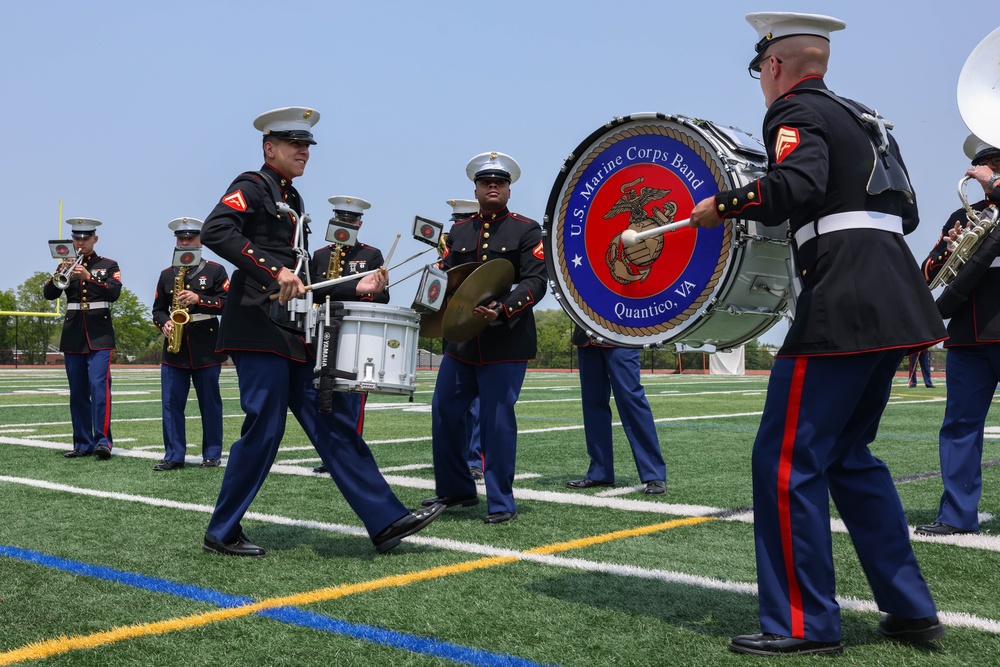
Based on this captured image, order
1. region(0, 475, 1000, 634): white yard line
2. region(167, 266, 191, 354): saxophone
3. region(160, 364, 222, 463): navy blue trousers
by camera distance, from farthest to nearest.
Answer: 1. region(167, 266, 191, 354): saxophone
2. region(160, 364, 222, 463): navy blue trousers
3. region(0, 475, 1000, 634): white yard line

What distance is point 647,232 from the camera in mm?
3518

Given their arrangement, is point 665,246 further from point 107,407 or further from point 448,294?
point 107,407

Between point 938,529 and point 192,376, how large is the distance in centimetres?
638

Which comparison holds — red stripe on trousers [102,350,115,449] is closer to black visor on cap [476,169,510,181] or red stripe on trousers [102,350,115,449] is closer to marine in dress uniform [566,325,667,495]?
marine in dress uniform [566,325,667,495]

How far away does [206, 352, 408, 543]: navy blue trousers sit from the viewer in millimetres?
4848

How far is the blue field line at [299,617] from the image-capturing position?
10.6ft

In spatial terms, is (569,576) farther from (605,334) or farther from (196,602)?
(196,602)

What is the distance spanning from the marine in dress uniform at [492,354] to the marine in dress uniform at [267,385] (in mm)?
930

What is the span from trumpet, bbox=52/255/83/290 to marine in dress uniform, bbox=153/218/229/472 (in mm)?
854

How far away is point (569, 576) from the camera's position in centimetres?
436

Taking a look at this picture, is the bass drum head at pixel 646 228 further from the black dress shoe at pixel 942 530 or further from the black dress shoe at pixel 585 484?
the black dress shoe at pixel 585 484

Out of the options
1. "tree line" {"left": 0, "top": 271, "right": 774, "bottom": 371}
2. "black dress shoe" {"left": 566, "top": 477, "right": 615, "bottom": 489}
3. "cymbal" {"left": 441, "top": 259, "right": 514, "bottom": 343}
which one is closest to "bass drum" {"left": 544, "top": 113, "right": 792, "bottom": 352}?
"cymbal" {"left": 441, "top": 259, "right": 514, "bottom": 343}

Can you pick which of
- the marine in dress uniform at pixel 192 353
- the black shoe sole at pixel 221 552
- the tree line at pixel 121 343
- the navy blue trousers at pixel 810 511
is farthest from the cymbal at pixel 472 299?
the tree line at pixel 121 343

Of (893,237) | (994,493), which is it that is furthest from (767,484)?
(994,493)
